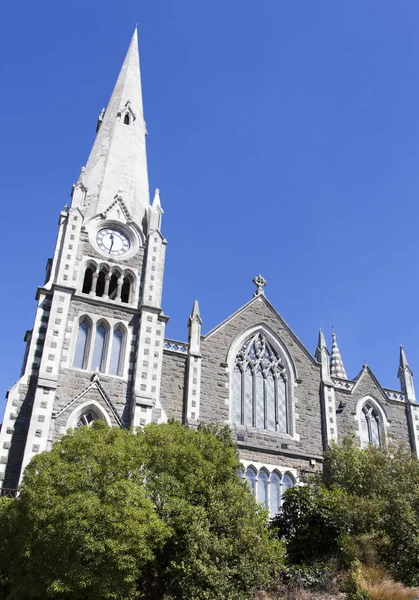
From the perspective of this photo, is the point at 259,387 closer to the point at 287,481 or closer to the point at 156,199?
the point at 287,481

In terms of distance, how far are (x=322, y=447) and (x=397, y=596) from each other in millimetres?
12586

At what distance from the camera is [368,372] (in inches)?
1310

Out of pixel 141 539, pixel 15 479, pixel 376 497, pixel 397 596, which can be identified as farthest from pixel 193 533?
pixel 15 479

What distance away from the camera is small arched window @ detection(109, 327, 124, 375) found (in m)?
27.3

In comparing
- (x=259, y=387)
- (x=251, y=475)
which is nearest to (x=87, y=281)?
(x=259, y=387)

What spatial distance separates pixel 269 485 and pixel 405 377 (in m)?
10.4

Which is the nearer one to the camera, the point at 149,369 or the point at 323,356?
the point at 149,369

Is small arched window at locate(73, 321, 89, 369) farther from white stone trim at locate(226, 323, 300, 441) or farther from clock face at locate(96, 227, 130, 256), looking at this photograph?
white stone trim at locate(226, 323, 300, 441)

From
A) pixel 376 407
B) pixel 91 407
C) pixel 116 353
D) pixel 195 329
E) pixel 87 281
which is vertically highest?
pixel 87 281

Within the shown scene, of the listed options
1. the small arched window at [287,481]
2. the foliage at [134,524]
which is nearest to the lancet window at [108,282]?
the small arched window at [287,481]

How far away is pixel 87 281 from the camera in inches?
1188

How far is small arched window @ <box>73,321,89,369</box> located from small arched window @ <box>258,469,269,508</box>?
8417mm

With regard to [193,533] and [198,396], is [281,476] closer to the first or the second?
[198,396]

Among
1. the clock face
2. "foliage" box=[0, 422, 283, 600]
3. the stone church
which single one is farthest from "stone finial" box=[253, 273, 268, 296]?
"foliage" box=[0, 422, 283, 600]
